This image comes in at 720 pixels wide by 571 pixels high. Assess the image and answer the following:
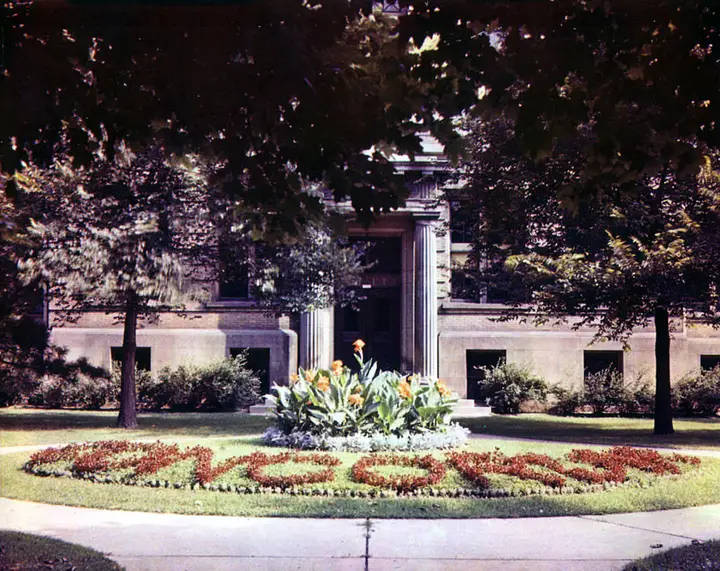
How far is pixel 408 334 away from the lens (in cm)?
2508

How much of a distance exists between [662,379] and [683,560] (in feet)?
41.2

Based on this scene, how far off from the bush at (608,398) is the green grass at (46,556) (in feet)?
63.4

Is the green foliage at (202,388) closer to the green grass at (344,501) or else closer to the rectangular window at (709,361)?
the green grass at (344,501)

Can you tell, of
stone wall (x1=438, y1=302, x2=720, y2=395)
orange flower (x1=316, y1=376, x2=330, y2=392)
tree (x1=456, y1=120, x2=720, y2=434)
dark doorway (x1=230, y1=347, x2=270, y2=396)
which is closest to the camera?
orange flower (x1=316, y1=376, x2=330, y2=392)

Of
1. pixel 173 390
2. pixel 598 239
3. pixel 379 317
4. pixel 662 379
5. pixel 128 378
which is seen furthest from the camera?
pixel 379 317

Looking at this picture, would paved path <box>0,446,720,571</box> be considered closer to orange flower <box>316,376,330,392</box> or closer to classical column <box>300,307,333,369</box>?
orange flower <box>316,376,330,392</box>

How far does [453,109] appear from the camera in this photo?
5.71 m

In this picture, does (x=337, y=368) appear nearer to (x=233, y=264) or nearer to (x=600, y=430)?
(x=233, y=264)

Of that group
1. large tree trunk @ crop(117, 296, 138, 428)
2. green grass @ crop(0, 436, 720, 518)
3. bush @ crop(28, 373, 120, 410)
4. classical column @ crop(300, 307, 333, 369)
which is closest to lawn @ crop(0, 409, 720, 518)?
green grass @ crop(0, 436, 720, 518)

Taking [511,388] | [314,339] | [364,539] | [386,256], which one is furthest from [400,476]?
[386,256]

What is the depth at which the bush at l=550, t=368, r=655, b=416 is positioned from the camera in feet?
79.5

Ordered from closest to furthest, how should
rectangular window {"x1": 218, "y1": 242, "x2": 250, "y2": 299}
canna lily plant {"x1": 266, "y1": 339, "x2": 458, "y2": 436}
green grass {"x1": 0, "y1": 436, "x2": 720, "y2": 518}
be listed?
green grass {"x1": 0, "y1": 436, "x2": 720, "y2": 518} → canna lily plant {"x1": 266, "y1": 339, "x2": 458, "y2": 436} → rectangular window {"x1": 218, "y1": 242, "x2": 250, "y2": 299}

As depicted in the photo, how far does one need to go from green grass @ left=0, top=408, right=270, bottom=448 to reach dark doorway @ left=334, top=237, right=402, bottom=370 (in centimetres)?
503

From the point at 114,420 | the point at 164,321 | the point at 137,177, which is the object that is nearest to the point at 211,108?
the point at 137,177
